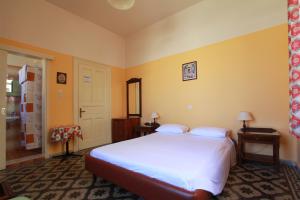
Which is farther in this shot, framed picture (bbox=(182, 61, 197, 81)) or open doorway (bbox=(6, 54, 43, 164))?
open doorway (bbox=(6, 54, 43, 164))

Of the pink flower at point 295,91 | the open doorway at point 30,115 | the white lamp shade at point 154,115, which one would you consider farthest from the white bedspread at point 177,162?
the open doorway at point 30,115

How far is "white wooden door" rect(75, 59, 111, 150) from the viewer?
3.88m

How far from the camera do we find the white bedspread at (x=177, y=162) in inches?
53.4

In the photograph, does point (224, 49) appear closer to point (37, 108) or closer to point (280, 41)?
point (280, 41)

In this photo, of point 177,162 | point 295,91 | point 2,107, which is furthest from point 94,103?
point 295,91

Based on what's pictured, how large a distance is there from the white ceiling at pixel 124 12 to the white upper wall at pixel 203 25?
9.0 inches

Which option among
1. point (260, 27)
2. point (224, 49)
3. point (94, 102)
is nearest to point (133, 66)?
point (94, 102)

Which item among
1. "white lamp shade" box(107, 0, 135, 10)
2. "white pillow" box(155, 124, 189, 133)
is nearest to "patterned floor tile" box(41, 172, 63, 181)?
"white pillow" box(155, 124, 189, 133)

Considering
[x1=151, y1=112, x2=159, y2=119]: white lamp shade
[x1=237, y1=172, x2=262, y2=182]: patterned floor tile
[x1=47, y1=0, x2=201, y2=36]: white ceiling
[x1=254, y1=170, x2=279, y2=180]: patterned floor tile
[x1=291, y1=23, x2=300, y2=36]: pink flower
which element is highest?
[x1=47, y1=0, x2=201, y2=36]: white ceiling

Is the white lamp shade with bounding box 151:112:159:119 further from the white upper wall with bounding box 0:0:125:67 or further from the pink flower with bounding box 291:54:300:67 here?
the pink flower with bounding box 291:54:300:67

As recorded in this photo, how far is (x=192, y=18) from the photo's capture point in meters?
3.55

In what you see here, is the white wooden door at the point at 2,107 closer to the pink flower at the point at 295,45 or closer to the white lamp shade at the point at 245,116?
the pink flower at the point at 295,45

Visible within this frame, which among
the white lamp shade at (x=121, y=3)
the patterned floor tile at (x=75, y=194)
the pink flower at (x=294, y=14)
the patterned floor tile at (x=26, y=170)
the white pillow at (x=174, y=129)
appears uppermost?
the white lamp shade at (x=121, y=3)

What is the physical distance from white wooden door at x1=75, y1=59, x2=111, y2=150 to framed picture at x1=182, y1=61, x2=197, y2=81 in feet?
7.31
